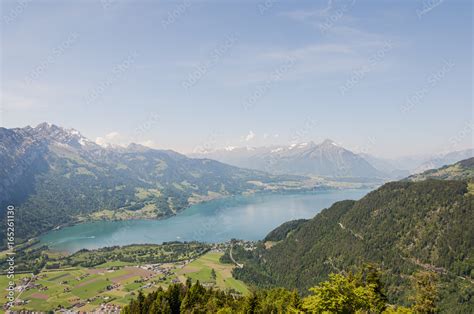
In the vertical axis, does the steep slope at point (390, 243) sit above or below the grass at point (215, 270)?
above

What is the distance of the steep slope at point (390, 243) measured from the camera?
93.6 metres

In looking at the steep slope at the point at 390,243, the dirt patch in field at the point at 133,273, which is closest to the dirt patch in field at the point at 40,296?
the dirt patch in field at the point at 133,273

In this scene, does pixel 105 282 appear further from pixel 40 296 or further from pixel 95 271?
pixel 40 296

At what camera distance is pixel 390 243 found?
112 m

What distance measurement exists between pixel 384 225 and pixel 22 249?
532 ft

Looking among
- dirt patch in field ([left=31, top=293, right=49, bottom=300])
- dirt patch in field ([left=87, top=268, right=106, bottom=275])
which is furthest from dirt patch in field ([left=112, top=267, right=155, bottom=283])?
dirt patch in field ([left=31, top=293, right=49, bottom=300])

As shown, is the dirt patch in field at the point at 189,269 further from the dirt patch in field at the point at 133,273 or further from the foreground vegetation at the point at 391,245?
the foreground vegetation at the point at 391,245

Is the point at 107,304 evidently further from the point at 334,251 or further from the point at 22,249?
the point at 22,249

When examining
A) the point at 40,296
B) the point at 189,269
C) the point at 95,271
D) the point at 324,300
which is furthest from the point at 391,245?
the point at 40,296

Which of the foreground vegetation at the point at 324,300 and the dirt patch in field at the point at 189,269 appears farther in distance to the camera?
the dirt patch in field at the point at 189,269

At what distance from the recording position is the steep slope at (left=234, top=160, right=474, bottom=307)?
9356 centimetres

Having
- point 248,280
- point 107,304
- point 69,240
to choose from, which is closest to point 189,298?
point 107,304

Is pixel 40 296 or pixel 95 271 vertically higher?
pixel 40 296

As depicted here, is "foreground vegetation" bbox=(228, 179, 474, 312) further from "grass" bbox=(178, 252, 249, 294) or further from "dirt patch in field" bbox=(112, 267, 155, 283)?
"dirt patch in field" bbox=(112, 267, 155, 283)
